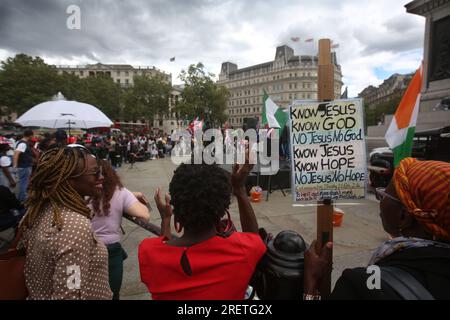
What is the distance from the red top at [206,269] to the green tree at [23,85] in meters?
47.8

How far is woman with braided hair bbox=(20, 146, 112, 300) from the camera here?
1.26m

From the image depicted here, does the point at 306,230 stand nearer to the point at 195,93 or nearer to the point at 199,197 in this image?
the point at 199,197

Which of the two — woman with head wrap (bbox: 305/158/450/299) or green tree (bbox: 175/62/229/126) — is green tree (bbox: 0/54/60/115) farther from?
woman with head wrap (bbox: 305/158/450/299)

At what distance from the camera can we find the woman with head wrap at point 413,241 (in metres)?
0.90

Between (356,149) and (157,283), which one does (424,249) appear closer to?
(157,283)

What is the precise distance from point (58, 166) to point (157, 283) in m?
0.85

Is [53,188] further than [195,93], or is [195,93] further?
[195,93]

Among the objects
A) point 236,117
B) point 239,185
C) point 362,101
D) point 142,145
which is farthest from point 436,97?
point 236,117

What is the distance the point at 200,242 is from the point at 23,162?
7.21 metres

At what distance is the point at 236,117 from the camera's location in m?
119

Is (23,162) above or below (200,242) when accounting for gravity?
above

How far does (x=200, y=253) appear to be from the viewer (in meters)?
1.20

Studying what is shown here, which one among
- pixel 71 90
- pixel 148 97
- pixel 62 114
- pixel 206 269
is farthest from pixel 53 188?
pixel 148 97

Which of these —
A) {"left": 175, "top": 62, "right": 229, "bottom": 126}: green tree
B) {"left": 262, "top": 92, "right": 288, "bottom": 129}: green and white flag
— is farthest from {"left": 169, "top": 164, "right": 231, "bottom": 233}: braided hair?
{"left": 175, "top": 62, "right": 229, "bottom": 126}: green tree
